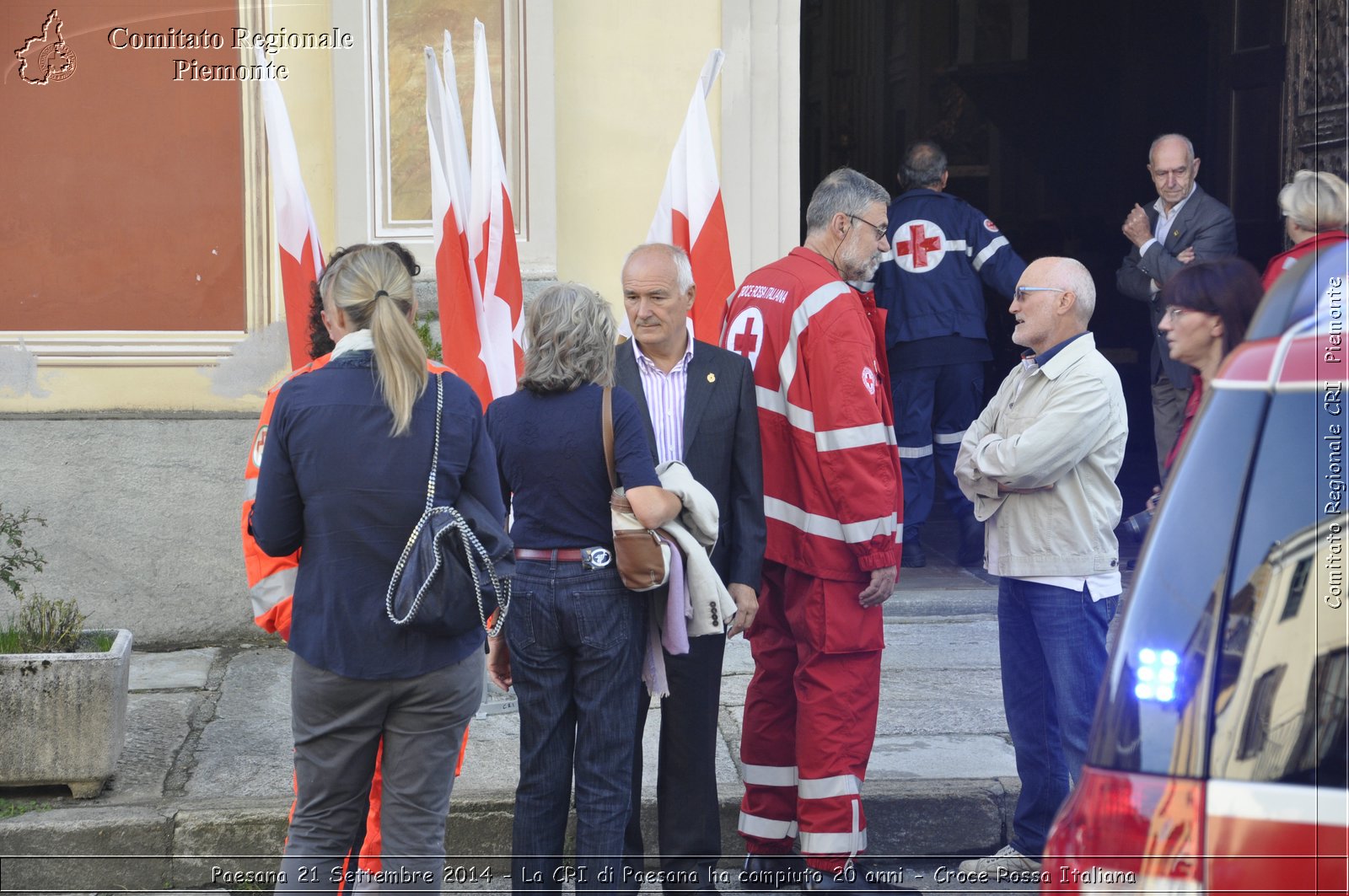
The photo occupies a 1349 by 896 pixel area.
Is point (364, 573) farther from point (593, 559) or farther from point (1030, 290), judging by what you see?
point (1030, 290)

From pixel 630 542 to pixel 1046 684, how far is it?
5.12 ft

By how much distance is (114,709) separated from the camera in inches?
187

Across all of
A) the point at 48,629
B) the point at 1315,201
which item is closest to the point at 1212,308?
the point at 1315,201

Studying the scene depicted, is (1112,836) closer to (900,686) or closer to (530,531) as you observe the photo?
(530,531)

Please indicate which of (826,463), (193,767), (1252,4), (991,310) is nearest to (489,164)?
(826,463)

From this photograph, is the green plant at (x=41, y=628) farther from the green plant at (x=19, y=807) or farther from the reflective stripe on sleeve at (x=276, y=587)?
the reflective stripe on sleeve at (x=276, y=587)

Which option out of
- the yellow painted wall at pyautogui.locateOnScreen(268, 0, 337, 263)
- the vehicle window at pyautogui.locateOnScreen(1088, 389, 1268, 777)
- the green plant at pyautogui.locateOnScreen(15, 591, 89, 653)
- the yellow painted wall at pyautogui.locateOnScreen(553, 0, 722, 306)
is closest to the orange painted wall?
the yellow painted wall at pyautogui.locateOnScreen(268, 0, 337, 263)

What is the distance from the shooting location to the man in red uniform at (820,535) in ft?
13.5

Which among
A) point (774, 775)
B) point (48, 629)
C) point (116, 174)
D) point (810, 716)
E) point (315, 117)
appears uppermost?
point (315, 117)

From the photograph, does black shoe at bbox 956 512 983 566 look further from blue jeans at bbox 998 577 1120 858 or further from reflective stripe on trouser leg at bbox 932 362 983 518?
blue jeans at bbox 998 577 1120 858

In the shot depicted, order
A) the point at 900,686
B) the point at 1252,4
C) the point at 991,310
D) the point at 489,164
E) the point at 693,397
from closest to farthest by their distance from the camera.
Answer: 1. the point at 693,397
2. the point at 489,164
3. the point at 900,686
4. the point at 1252,4
5. the point at 991,310

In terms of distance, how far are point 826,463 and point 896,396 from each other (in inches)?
145

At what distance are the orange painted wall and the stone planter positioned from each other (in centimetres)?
237

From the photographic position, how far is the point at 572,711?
3732 millimetres
